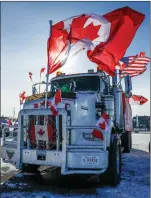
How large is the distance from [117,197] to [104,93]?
9.13ft

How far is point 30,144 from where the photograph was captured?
17.2 feet

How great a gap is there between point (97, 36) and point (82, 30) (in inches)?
15.6

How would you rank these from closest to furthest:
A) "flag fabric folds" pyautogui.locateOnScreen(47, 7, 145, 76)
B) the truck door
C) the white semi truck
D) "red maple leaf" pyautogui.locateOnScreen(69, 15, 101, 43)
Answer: the white semi truck → the truck door → "flag fabric folds" pyautogui.locateOnScreen(47, 7, 145, 76) → "red maple leaf" pyautogui.locateOnScreen(69, 15, 101, 43)

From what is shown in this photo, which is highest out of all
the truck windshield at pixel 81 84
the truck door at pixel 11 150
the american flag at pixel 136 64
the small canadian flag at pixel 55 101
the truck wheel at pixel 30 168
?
the american flag at pixel 136 64

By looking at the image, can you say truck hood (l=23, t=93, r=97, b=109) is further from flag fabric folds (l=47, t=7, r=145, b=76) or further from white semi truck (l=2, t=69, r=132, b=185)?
flag fabric folds (l=47, t=7, r=145, b=76)

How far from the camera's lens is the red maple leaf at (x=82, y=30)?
608cm

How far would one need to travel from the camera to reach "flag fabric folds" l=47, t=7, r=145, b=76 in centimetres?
593

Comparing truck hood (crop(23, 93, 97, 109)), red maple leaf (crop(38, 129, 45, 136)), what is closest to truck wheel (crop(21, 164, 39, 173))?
red maple leaf (crop(38, 129, 45, 136))

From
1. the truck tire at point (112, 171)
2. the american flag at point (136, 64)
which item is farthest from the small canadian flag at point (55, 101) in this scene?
the american flag at point (136, 64)

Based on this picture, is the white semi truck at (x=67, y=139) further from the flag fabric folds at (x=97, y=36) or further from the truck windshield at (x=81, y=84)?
the flag fabric folds at (x=97, y=36)

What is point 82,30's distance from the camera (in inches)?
242

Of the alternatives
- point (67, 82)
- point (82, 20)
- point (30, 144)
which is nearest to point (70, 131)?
point (30, 144)

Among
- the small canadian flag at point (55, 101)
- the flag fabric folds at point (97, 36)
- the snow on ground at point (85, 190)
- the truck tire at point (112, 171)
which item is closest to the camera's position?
the snow on ground at point (85, 190)

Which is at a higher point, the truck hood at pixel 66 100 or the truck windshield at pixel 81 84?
the truck windshield at pixel 81 84
